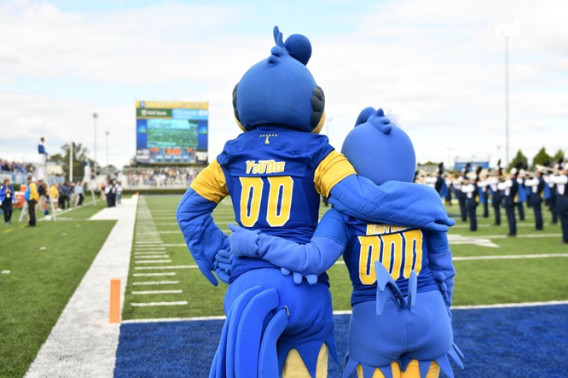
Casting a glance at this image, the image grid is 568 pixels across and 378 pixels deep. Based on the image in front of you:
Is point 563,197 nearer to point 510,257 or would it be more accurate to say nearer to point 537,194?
Result: point 510,257

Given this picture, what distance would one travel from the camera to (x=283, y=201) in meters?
2.79

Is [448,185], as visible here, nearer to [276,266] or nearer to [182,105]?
[276,266]

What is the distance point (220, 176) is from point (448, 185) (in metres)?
25.4

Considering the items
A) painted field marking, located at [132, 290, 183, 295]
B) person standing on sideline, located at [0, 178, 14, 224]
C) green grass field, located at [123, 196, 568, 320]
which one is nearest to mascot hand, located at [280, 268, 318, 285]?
green grass field, located at [123, 196, 568, 320]

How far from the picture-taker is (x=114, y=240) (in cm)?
1327

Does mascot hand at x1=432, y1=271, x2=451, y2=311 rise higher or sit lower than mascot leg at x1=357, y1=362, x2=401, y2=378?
higher

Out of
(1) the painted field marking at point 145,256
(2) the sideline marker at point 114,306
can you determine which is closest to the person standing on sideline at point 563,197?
(1) the painted field marking at point 145,256

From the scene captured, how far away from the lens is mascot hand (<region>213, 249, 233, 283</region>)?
3045mm

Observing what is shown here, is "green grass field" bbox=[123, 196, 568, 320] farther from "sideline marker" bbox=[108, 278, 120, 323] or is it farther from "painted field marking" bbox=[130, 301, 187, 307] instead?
"sideline marker" bbox=[108, 278, 120, 323]

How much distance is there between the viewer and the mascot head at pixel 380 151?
114 inches

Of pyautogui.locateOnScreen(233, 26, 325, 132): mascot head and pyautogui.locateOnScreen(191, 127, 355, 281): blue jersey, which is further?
pyautogui.locateOnScreen(233, 26, 325, 132): mascot head

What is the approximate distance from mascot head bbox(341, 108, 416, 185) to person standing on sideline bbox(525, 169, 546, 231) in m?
14.0

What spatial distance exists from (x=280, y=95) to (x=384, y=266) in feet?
3.38

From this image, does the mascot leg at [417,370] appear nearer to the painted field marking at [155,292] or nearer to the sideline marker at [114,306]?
the sideline marker at [114,306]
